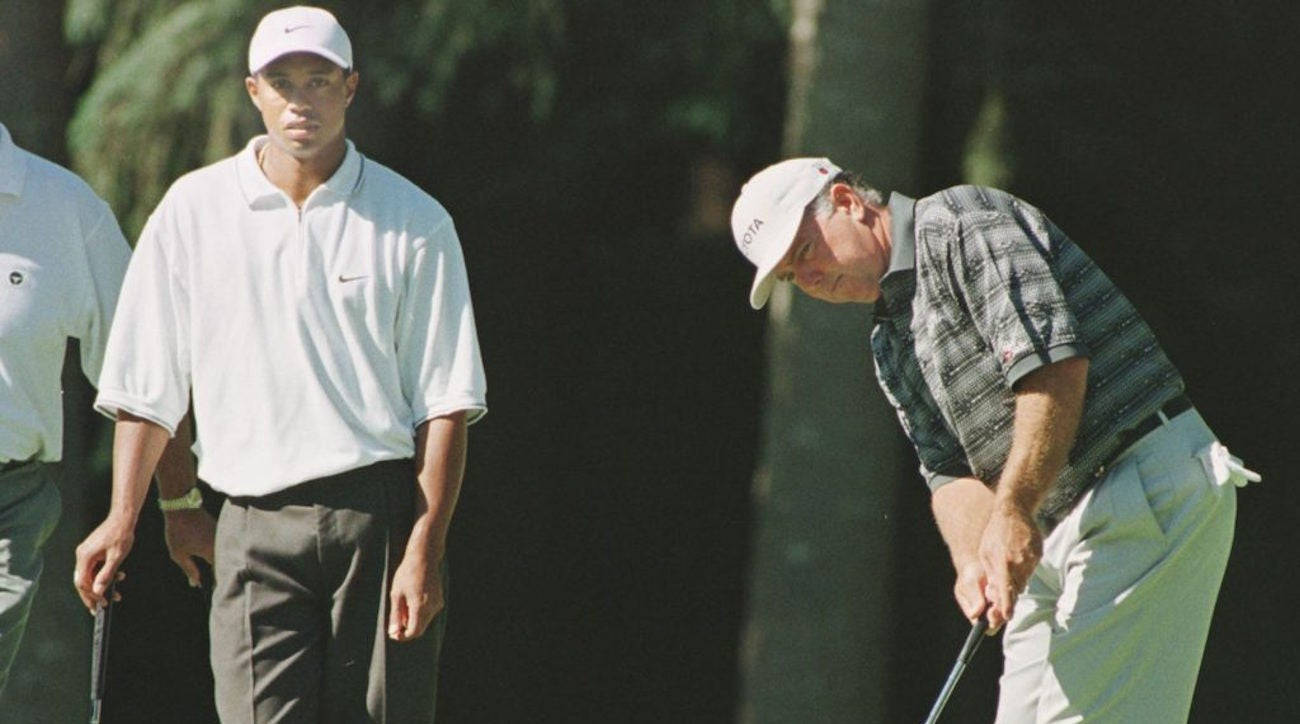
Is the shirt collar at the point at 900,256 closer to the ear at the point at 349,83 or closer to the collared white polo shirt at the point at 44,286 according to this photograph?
the ear at the point at 349,83

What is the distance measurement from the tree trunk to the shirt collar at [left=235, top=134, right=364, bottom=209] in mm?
2584

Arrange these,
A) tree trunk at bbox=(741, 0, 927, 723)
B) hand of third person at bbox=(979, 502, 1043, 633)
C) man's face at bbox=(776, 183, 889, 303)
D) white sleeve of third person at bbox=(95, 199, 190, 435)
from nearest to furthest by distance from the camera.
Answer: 1. hand of third person at bbox=(979, 502, 1043, 633)
2. man's face at bbox=(776, 183, 889, 303)
3. white sleeve of third person at bbox=(95, 199, 190, 435)
4. tree trunk at bbox=(741, 0, 927, 723)

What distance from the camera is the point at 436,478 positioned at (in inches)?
163

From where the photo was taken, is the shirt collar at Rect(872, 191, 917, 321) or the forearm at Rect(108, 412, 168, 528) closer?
the shirt collar at Rect(872, 191, 917, 321)

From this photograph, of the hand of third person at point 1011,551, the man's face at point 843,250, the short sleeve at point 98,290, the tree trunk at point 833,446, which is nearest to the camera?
the hand of third person at point 1011,551

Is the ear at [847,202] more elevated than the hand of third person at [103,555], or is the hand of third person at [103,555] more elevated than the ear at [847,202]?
the ear at [847,202]

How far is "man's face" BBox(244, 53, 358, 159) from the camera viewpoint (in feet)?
13.8

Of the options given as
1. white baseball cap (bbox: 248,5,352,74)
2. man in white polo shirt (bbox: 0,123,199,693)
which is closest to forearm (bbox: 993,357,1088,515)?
white baseball cap (bbox: 248,5,352,74)

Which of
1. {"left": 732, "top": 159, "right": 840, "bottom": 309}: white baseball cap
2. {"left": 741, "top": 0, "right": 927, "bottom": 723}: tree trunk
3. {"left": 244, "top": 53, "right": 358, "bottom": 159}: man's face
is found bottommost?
{"left": 741, "top": 0, "right": 927, "bottom": 723}: tree trunk

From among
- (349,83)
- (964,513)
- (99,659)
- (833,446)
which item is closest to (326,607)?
(99,659)

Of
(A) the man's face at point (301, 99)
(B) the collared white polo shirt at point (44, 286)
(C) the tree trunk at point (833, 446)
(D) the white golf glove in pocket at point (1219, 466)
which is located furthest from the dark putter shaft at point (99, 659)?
(C) the tree trunk at point (833, 446)

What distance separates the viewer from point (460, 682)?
927cm

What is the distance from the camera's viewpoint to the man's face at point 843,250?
4.12 meters

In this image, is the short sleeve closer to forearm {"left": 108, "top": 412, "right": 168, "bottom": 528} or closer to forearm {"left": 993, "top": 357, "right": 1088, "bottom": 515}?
forearm {"left": 108, "top": 412, "right": 168, "bottom": 528}
